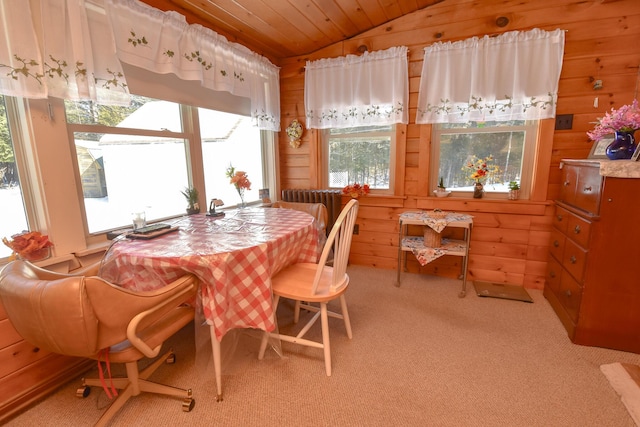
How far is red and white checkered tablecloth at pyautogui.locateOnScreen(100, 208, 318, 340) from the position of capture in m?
1.29

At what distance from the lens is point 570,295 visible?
77.1 inches

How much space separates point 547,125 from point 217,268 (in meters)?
2.73

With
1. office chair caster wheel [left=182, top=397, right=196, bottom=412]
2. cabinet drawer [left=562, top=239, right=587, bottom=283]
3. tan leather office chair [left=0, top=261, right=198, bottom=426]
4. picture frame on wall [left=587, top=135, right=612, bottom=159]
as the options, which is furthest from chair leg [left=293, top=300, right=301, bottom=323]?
picture frame on wall [left=587, top=135, right=612, bottom=159]

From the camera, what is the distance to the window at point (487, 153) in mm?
2584

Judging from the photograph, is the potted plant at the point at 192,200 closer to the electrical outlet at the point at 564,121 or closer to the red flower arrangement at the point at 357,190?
the red flower arrangement at the point at 357,190

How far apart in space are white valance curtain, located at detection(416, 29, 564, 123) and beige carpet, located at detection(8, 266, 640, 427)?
1667mm

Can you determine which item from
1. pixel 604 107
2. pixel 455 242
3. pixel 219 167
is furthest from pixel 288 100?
pixel 604 107

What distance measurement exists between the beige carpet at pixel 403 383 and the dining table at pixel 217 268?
0.25 m

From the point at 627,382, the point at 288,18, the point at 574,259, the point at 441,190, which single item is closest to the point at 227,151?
the point at 288,18

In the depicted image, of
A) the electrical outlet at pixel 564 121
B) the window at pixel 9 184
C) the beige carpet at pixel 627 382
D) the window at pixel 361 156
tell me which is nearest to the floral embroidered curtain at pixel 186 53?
the window at pixel 9 184

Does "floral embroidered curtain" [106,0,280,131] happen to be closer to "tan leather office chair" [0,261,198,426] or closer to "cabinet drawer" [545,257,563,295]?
"tan leather office chair" [0,261,198,426]

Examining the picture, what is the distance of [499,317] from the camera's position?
2.17 meters

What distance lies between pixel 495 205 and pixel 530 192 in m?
0.31

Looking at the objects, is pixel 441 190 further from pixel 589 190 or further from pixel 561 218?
pixel 589 190
